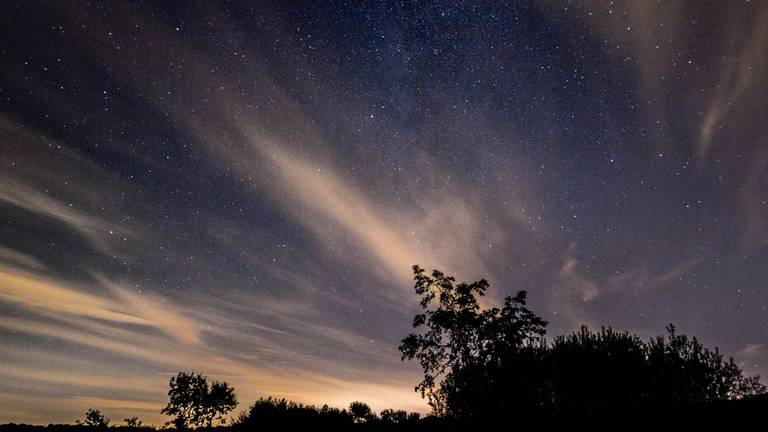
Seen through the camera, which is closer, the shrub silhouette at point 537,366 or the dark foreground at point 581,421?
the dark foreground at point 581,421

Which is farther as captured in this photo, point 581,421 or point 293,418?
point 293,418

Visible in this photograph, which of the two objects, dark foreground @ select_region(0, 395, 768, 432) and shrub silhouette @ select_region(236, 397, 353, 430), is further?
shrub silhouette @ select_region(236, 397, 353, 430)

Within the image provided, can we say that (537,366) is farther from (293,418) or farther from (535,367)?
(293,418)

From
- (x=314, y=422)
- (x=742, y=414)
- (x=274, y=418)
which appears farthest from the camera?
(x=274, y=418)

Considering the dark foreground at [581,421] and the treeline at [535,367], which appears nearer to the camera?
the dark foreground at [581,421]

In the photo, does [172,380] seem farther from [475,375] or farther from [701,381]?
[701,381]

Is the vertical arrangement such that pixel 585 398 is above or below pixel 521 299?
below

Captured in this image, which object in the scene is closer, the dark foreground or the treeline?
the dark foreground

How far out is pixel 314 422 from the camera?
1852 centimetres

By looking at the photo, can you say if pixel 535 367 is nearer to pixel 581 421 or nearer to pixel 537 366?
pixel 537 366

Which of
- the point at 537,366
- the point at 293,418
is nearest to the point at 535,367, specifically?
the point at 537,366

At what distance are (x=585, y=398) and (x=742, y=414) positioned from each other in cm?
2781

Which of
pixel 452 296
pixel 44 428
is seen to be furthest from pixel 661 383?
pixel 44 428

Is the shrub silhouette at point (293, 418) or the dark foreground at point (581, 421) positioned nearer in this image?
the dark foreground at point (581, 421)
